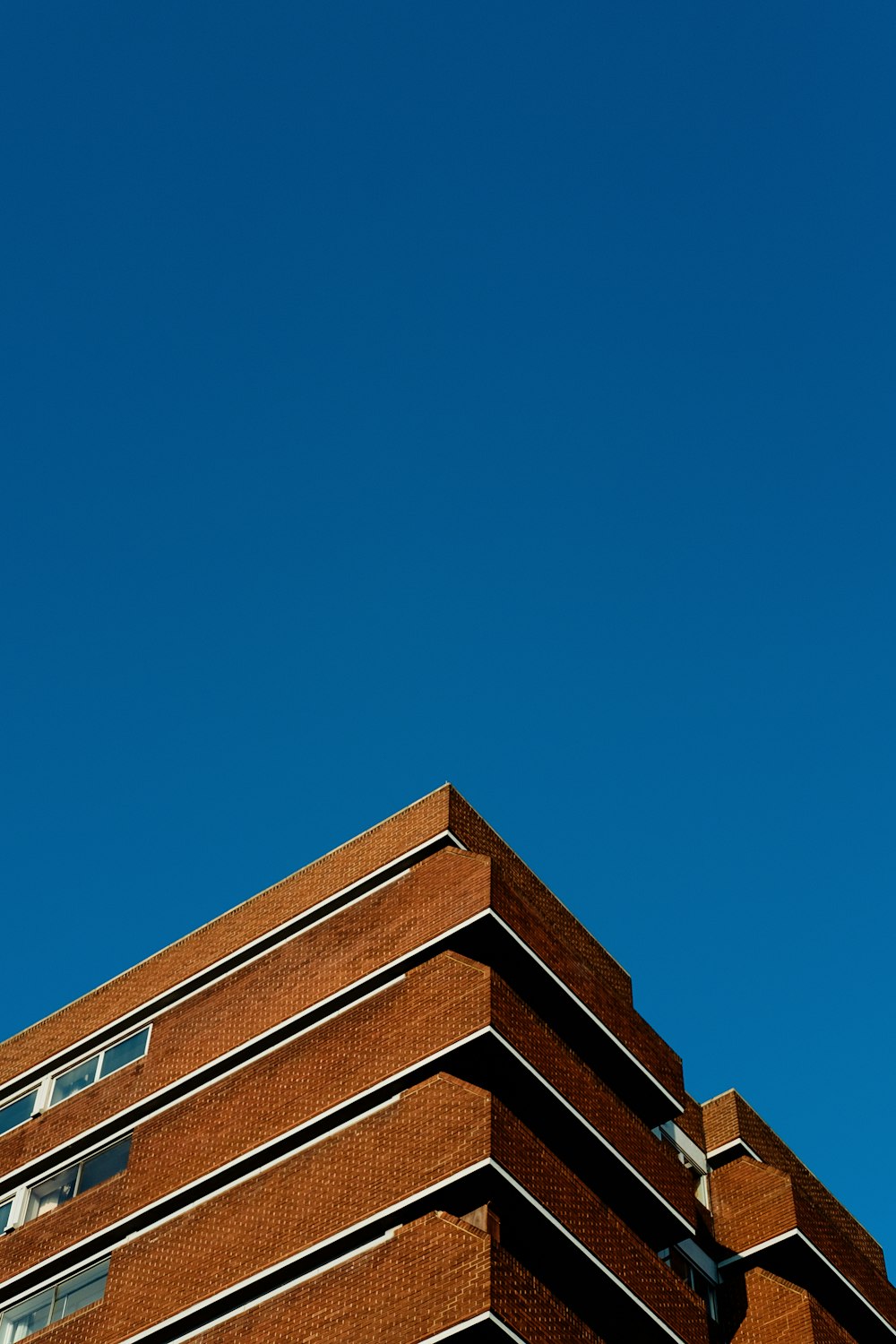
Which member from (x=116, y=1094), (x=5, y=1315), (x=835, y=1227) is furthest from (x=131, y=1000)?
(x=835, y=1227)

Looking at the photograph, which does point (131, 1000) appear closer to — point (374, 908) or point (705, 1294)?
point (374, 908)

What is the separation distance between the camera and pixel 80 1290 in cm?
3111

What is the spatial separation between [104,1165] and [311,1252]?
26.6ft

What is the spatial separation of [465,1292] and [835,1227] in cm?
1426

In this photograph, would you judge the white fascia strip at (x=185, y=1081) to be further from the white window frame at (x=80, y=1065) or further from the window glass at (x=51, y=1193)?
the white window frame at (x=80, y=1065)

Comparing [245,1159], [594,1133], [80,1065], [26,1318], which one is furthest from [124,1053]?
[594,1133]

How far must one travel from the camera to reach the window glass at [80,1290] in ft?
101

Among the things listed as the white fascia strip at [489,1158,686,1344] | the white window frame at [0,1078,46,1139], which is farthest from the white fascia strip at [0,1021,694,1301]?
the white window frame at [0,1078,46,1139]

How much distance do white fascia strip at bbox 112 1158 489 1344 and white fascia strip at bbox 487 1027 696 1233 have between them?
9.73 ft

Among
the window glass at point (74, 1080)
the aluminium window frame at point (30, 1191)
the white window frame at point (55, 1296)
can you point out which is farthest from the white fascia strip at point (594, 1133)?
the window glass at point (74, 1080)

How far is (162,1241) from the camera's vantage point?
29.5m

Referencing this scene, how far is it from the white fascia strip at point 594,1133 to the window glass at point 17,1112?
45.5 feet

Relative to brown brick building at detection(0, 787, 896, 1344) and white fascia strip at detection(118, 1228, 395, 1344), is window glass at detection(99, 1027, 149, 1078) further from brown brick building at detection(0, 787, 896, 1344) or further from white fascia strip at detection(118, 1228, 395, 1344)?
white fascia strip at detection(118, 1228, 395, 1344)

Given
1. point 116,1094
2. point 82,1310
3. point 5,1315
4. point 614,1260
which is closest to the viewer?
point 614,1260
